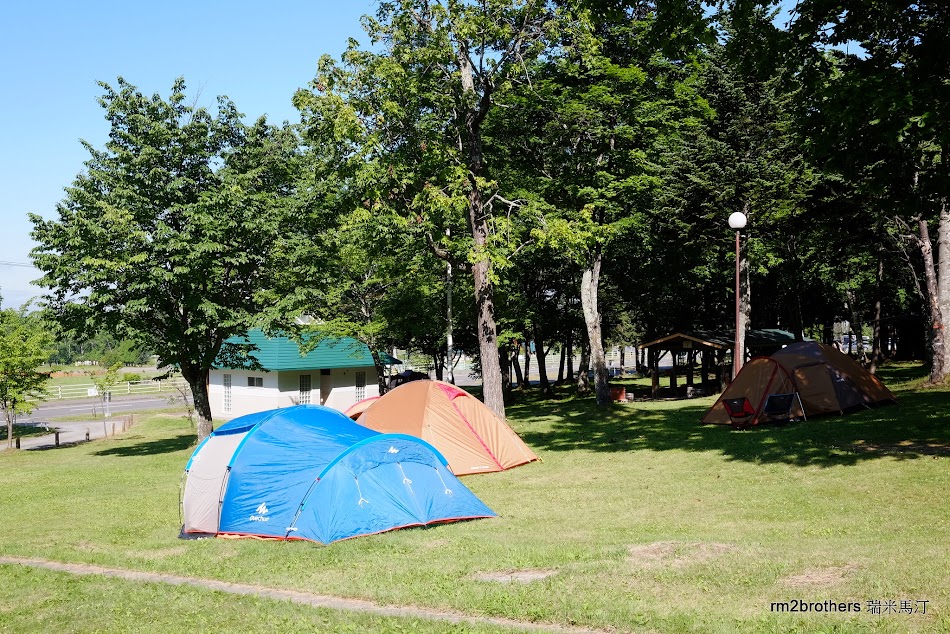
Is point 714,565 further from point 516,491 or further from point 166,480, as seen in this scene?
point 166,480

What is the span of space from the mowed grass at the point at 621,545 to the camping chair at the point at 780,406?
751mm

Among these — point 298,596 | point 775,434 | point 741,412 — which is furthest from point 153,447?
point 298,596

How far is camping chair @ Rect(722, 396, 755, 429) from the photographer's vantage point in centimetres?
1950

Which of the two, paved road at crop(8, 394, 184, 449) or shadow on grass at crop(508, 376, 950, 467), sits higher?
shadow on grass at crop(508, 376, 950, 467)

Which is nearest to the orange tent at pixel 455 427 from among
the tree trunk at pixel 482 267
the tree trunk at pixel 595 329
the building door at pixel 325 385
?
the tree trunk at pixel 482 267

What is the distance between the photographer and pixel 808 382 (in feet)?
65.8

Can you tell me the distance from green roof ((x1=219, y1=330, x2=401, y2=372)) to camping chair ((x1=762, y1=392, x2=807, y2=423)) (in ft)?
69.0

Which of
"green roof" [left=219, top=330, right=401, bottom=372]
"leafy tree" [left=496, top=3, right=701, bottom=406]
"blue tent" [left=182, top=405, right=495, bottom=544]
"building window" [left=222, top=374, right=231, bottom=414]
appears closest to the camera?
"blue tent" [left=182, top=405, right=495, bottom=544]

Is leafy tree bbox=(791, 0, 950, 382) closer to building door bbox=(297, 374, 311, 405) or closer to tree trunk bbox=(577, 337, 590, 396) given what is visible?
tree trunk bbox=(577, 337, 590, 396)

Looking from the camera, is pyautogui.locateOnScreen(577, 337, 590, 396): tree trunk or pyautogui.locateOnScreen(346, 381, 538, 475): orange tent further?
pyautogui.locateOnScreen(577, 337, 590, 396): tree trunk

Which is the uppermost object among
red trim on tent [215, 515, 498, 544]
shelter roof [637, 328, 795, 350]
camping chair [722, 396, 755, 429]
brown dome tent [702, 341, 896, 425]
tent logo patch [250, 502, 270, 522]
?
shelter roof [637, 328, 795, 350]

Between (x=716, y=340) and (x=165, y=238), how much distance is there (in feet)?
75.4

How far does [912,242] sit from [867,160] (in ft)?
66.3

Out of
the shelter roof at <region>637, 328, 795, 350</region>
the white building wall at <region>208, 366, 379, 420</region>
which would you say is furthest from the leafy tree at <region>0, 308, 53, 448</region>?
the shelter roof at <region>637, 328, 795, 350</region>
